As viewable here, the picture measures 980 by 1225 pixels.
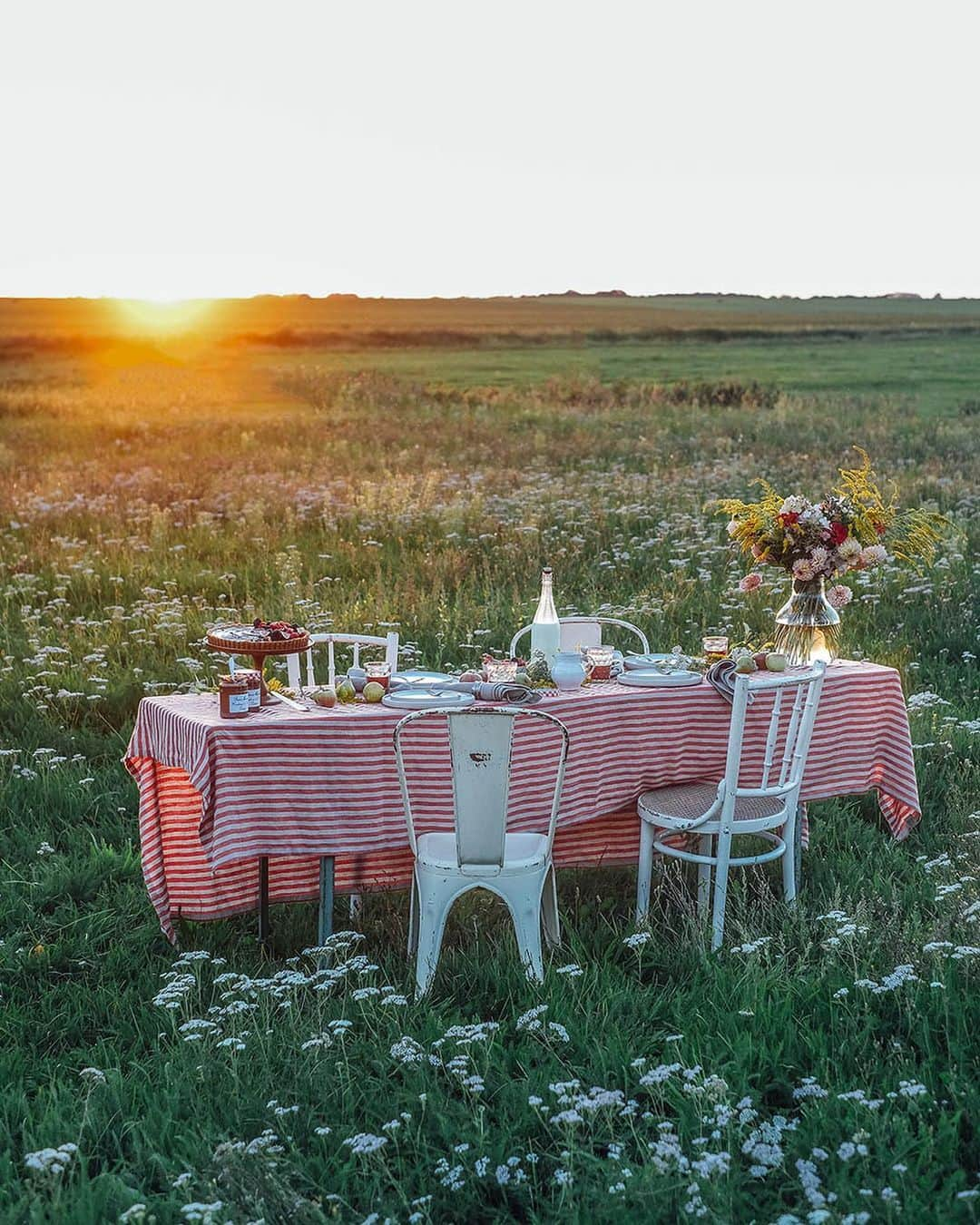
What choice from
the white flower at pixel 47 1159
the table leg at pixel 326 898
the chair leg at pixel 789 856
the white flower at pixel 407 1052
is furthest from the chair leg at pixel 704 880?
the white flower at pixel 47 1159

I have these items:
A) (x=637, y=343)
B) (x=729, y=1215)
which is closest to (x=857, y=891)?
(x=729, y=1215)

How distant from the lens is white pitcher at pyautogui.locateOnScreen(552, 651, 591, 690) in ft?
19.1

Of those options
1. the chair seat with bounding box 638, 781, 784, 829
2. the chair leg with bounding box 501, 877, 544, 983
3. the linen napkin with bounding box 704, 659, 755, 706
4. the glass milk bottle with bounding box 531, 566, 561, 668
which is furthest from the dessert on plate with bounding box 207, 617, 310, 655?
the linen napkin with bounding box 704, 659, 755, 706

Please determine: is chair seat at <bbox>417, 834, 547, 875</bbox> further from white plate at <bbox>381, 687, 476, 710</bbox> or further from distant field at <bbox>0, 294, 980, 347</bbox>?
distant field at <bbox>0, 294, 980, 347</bbox>

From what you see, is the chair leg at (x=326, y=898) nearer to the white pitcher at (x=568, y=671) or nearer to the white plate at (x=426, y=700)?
the white plate at (x=426, y=700)

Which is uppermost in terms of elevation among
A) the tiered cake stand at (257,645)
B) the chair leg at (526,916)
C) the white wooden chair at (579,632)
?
the tiered cake stand at (257,645)

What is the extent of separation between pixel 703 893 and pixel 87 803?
10.5 feet

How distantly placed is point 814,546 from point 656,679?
0.99 metres

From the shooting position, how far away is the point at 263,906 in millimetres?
5605

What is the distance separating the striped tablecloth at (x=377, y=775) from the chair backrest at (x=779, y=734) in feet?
0.36

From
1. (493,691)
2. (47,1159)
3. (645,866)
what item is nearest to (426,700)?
(493,691)

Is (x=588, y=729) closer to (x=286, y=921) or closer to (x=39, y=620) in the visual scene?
(x=286, y=921)

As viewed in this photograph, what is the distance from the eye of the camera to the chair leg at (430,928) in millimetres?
4898

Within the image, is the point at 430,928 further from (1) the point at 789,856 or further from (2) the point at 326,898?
→ (1) the point at 789,856
